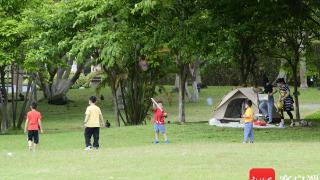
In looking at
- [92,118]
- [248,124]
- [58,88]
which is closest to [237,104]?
[248,124]

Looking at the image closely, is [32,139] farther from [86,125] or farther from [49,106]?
[49,106]

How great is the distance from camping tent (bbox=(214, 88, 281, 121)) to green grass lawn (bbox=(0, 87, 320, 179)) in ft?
4.96

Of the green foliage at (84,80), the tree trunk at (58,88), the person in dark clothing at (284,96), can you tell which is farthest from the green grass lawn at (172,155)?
the tree trunk at (58,88)

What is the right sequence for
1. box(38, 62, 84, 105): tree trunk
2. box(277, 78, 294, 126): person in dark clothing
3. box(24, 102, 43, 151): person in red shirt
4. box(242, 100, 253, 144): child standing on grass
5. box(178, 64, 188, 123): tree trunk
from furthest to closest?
box(38, 62, 84, 105): tree trunk
box(178, 64, 188, 123): tree trunk
box(277, 78, 294, 126): person in dark clothing
box(242, 100, 253, 144): child standing on grass
box(24, 102, 43, 151): person in red shirt

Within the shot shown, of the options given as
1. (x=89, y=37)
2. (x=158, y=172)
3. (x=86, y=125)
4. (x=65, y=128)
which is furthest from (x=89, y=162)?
(x=65, y=128)

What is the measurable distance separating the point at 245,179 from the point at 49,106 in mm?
37776

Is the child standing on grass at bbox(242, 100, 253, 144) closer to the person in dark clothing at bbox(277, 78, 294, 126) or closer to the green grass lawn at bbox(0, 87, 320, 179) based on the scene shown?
the green grass lawn at bbox(0, 87, 320, 179)

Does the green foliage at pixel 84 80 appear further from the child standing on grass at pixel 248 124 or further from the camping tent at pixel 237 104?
the child standing on grass at pixel 248 124

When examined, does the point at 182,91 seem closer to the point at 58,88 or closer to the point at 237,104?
the point at 237,104

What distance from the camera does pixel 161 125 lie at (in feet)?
72.1

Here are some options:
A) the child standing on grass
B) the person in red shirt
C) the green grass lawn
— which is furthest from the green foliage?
the child standing on grass

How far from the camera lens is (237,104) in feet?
97.0

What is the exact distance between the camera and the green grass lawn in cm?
1351

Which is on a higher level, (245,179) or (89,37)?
(89,37)
